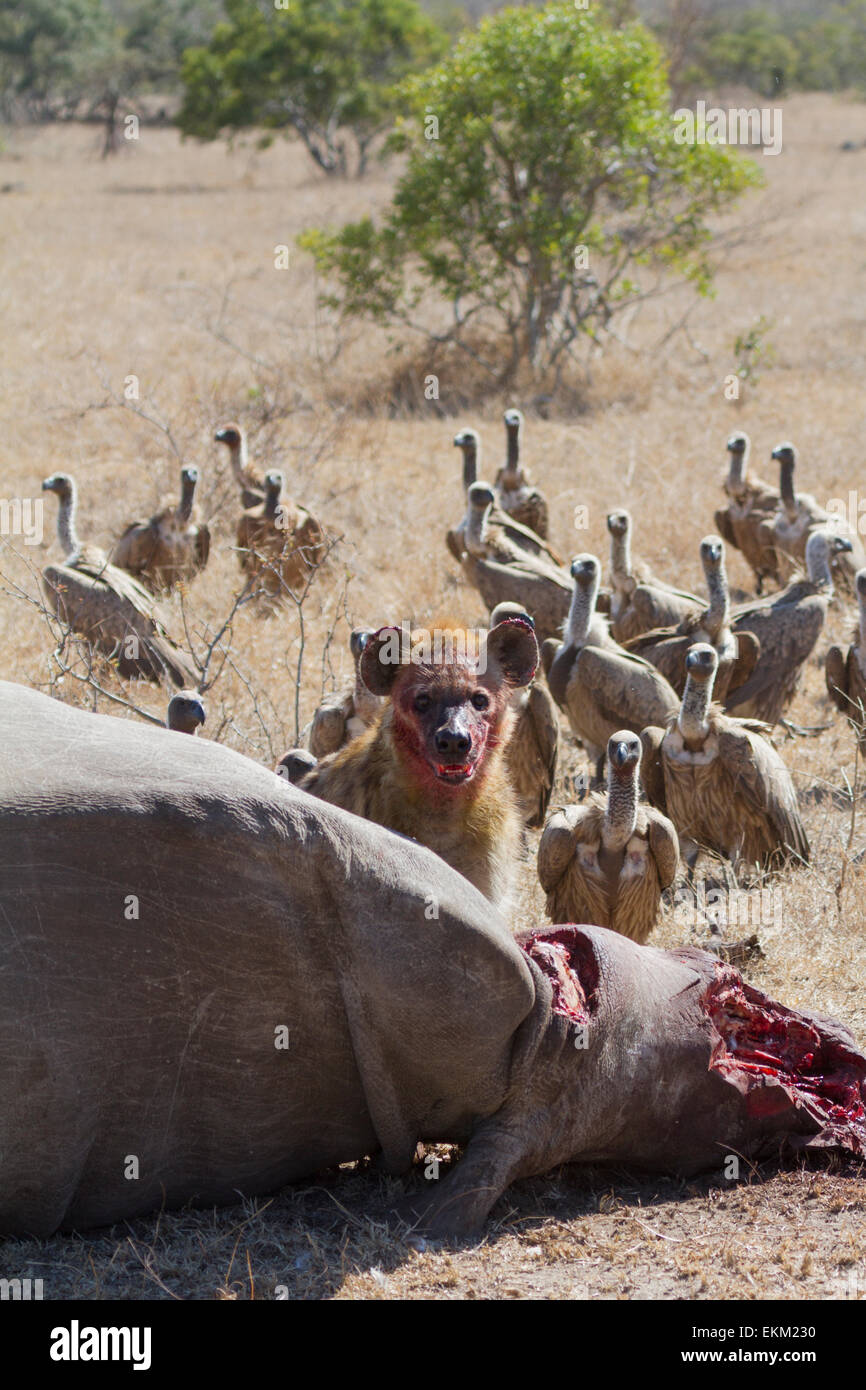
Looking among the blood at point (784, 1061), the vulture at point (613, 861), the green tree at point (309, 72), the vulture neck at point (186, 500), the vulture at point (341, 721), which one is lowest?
the blood at point (784, 1061)

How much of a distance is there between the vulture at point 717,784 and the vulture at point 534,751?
0.40 m

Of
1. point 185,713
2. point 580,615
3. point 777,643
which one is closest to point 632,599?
point 777,643

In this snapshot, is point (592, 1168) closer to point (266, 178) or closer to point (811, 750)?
point (811, 750)

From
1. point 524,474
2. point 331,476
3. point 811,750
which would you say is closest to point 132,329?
point 331,476

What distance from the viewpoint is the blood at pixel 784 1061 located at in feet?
13.3

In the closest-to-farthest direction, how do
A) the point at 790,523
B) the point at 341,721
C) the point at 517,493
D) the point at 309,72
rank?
the point at 341,721 → the point at 790,523 → the point at 517,493 → the point at 309,72

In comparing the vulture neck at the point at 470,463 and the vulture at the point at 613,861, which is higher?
the vulture neck at the point at 470,463

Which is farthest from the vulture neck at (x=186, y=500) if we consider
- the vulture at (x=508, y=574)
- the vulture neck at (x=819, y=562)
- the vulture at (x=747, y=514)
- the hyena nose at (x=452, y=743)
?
the hyena nose at (x=452, y=743)

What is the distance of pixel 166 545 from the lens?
938 centimetres

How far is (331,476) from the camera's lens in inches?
452

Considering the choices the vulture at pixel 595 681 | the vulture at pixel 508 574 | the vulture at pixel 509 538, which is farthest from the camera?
the vulture at pixel 509 538

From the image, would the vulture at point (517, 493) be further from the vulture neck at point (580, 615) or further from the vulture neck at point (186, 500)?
the vulture neck at point (580, 615)

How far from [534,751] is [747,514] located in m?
4.37

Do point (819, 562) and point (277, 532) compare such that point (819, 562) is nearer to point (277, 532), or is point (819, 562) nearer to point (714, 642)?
point (714, 642)
